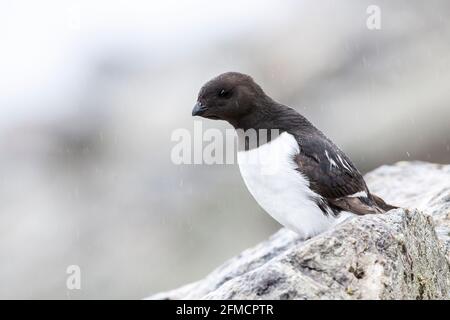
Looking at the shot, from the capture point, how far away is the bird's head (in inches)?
280

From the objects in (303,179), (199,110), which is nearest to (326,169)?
(303,179)

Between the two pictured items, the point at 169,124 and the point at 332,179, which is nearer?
the point at 332,179

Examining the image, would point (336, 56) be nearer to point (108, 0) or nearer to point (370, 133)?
point (370, 133)

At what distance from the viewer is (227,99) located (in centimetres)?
712

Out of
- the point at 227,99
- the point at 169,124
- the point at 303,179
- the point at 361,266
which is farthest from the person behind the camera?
the point at 169,124

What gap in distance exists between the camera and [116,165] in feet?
54.1

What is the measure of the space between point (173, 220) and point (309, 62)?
520 centimetres

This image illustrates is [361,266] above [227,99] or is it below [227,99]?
below

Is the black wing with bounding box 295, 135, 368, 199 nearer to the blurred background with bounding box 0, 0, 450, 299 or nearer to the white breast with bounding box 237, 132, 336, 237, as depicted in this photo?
the white breast with bounding box 237, 132, 336, 237

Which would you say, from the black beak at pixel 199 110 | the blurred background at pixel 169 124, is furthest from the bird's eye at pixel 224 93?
the blurred background at pixel 169 124

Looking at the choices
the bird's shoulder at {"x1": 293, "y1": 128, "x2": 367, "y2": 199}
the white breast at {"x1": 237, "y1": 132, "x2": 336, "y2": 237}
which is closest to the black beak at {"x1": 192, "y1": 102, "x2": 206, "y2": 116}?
the white breast at {"x1": 237, "y1": 132, "x2": 336, "y2": 237}

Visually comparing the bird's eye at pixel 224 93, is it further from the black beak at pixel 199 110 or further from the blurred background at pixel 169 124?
the blurred background at pixel 169 124

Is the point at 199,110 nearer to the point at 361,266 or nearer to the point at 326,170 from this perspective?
the point at 326,170

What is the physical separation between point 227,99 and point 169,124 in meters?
9.74
